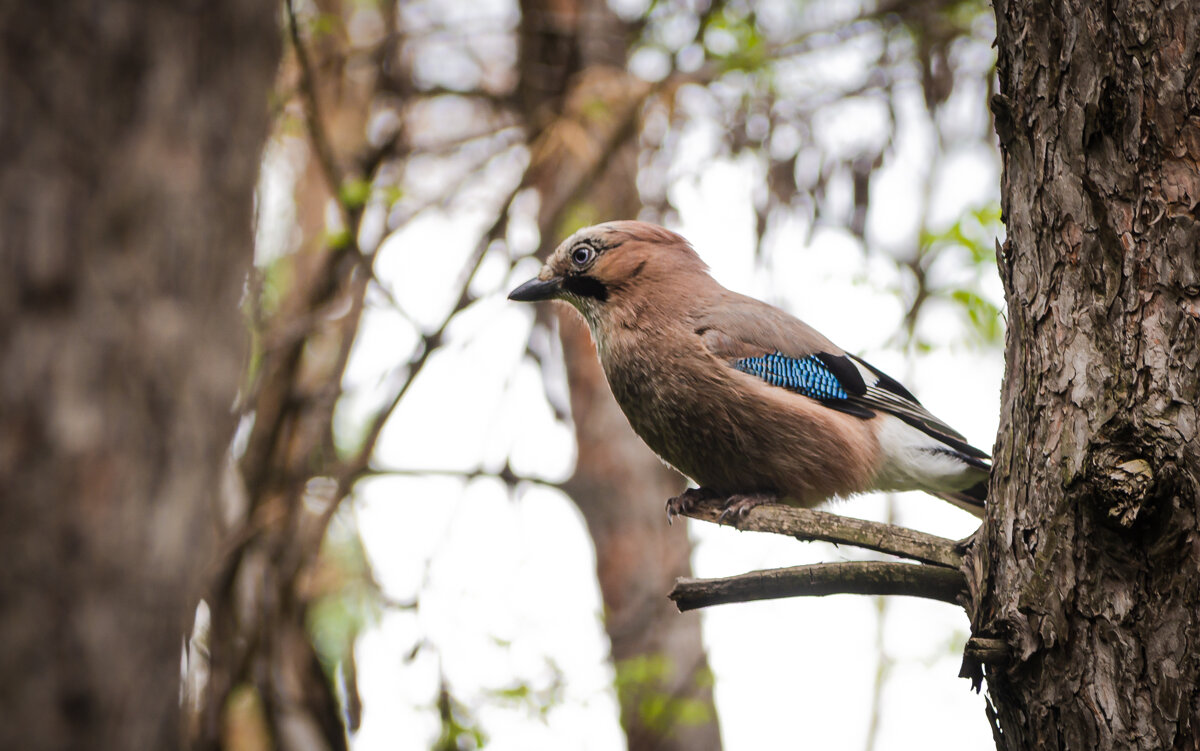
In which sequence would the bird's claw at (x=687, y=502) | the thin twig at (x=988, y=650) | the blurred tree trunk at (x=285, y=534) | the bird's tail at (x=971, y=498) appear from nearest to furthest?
the thin twig at (x=988, y=650) → the bird's claw at (x=687, y=502) → the bird's tail at (x=971, y=498) → the blurred tree trunk at (x=285, y=534)

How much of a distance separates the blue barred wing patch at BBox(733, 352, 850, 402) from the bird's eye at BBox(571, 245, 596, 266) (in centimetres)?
88

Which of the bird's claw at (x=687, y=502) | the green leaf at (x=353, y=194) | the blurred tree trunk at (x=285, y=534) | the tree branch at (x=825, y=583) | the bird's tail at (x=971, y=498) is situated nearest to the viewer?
the tree branch at (x=825, y=583)

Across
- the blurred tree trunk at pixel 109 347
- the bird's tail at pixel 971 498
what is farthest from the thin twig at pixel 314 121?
the bird's tail at pixel 971 498

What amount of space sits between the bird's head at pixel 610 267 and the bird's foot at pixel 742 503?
3.14 feet

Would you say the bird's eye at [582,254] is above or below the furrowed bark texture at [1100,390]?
above

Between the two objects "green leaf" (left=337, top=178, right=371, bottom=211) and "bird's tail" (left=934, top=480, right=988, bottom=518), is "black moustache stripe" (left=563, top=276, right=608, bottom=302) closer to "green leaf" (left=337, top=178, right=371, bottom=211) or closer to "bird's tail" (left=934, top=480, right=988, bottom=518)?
"bird's tail" (left=934, top=480, right=988, bottom=518)

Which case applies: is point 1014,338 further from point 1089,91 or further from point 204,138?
point 204,138

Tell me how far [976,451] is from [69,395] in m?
3.45

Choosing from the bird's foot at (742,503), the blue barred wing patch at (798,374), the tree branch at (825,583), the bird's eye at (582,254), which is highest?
the bird's eye at (582,254)

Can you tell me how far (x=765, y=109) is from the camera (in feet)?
25.1

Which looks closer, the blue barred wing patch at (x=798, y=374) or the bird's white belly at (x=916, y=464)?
the blue barred wing patch at (x=798, y=374)

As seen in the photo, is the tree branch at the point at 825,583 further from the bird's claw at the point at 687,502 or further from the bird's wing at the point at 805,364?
the bird's wing at the point at 805,364

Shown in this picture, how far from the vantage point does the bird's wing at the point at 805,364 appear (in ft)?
13.5

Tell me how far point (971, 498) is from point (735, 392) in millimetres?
1137
